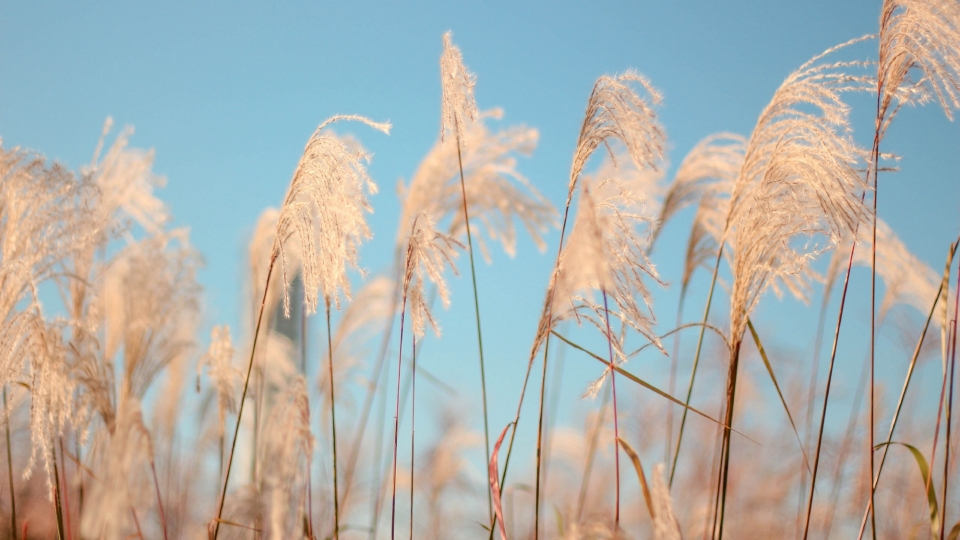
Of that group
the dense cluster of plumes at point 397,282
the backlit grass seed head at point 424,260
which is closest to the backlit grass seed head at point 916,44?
the dense cluster of plumes at point 397,282

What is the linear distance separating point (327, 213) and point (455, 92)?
19.2 inches

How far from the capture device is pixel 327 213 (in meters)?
1.77

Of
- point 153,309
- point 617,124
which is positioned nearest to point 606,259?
point 617,124

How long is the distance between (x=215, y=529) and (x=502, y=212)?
139 cm

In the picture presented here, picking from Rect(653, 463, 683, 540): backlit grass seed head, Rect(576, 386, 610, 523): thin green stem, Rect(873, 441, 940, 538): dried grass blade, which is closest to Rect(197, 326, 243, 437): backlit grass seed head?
Rect(576, 386, 610, 523): thin green stem

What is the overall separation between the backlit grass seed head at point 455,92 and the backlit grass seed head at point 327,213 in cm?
21

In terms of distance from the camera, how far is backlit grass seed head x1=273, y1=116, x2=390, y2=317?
1754mm

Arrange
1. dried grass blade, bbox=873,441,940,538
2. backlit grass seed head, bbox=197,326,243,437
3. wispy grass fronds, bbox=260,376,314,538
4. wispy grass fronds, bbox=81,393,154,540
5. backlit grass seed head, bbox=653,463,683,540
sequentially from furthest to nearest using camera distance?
1. backlit grass seed head, bbox=197,326,243,437
2. dried grass blade, bbox=873,441,940,538
3. wispy grass fronds, bbox=260,376,314,538
4. wispy grass fronds, bbox=81,393,154,540
5. backlit grass seed head, bbox=653,463,683,540

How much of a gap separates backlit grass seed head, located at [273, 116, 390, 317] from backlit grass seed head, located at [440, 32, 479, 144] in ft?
0.68

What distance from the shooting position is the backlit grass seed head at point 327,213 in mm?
1754

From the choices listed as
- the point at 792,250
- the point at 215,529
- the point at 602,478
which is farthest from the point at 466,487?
the point at 792,250

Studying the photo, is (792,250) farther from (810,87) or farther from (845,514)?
(845,514)

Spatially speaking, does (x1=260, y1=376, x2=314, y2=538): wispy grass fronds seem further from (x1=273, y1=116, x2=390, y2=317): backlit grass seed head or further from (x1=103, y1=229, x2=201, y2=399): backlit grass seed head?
(x1=103, y1=229, x2=201, y2=399): backlit grass seed head

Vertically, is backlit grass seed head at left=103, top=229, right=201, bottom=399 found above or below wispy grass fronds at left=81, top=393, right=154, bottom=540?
above
